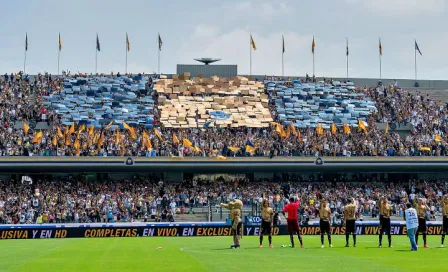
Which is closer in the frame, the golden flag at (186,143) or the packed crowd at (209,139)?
the packed crowd at (209,139)

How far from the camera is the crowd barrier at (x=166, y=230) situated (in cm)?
4538

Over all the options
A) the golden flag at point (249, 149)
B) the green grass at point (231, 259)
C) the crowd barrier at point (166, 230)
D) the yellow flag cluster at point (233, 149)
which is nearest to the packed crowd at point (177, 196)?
the golden flag at point (249, 149)

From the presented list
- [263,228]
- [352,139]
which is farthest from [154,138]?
[263,228]

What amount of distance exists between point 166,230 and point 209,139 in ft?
68.0

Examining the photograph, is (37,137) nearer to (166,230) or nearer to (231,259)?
(166,230)

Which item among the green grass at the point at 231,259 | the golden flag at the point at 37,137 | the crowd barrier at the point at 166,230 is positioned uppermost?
the golden flag at the point at 37,137

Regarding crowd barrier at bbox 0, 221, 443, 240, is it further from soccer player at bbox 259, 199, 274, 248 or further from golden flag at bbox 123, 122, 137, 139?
golden flag at bbox 123, 122, 137, 139

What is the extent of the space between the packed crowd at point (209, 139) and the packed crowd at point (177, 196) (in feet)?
9.42

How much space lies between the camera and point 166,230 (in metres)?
46.3

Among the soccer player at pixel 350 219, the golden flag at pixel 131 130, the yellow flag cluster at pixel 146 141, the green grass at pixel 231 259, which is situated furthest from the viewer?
the golden flag at pixel 131 130

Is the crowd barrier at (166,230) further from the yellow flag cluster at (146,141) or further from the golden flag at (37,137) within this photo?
the golden flag at (37,137)

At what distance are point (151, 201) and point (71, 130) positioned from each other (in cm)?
1092

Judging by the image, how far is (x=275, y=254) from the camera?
83.4ft

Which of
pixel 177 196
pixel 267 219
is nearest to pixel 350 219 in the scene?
pixel 267 219
